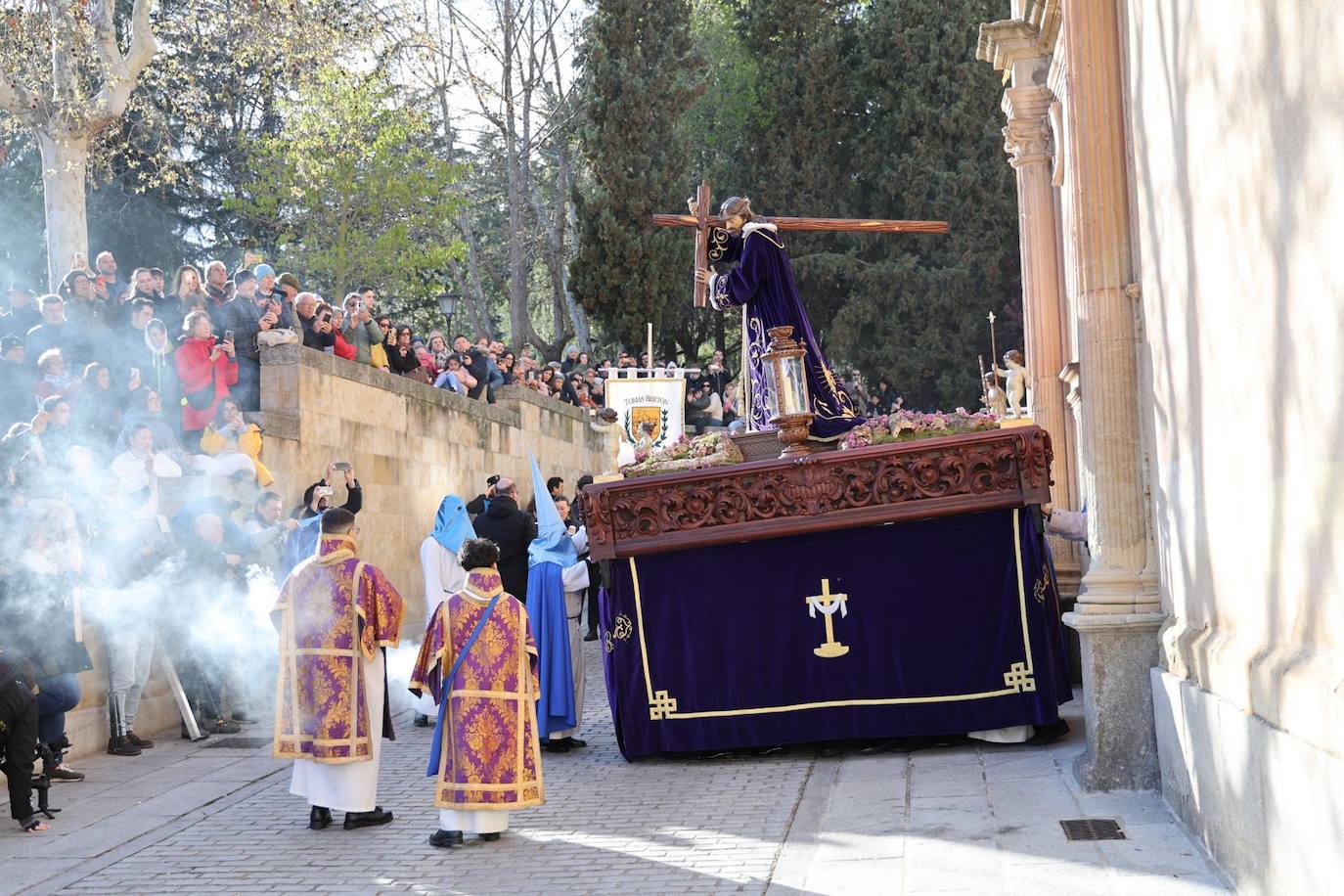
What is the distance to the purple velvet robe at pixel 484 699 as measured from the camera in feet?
23.5

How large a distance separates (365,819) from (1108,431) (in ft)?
14.7

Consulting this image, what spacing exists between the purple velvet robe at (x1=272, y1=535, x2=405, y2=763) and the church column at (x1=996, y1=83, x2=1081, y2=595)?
5997 millimetres

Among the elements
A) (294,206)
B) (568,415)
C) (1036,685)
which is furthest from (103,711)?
(294,206)

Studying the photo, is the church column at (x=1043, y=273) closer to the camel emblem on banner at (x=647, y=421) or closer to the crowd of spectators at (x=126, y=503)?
the crowd of spectators at (x=126, y=503)

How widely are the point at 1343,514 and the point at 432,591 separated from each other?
8047 millimetres

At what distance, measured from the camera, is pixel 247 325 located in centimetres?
1307

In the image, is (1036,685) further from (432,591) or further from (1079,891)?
(432,591)

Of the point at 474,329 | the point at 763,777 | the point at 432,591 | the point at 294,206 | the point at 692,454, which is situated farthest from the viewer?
the point at 474,329

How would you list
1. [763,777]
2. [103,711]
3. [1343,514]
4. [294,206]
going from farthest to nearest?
[294,206]
[103,711]
[763,777]
[1343,514]

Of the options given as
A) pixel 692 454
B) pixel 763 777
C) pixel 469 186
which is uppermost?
pixel 469 186

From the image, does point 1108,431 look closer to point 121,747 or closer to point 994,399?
point 121,747

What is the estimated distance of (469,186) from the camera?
37.1 metres

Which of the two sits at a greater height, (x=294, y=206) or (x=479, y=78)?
(x=479, y=78)

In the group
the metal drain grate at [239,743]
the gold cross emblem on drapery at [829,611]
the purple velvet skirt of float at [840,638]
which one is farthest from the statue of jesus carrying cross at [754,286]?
the metal drain grate at [239,743]
